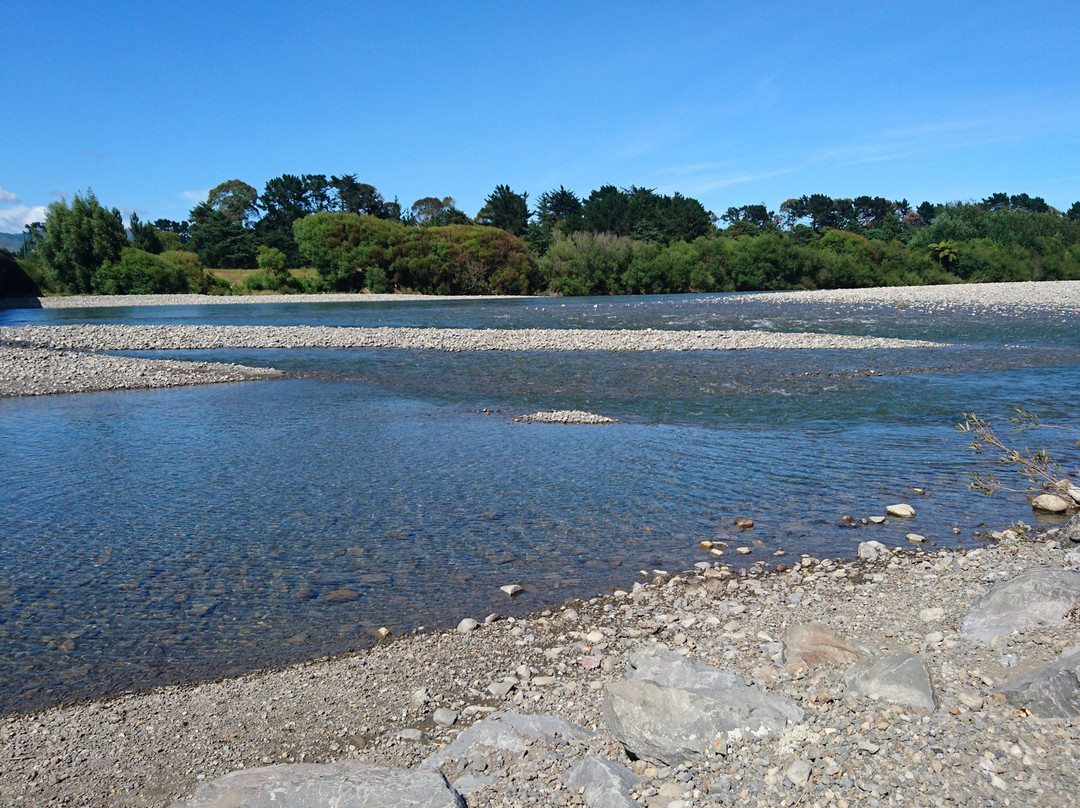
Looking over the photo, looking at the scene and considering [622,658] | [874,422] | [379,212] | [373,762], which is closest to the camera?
[373,762]

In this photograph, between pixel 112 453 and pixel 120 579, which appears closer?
pixel 120 579

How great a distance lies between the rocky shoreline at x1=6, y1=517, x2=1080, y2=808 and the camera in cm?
378

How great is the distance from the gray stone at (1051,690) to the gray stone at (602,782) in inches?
79.2

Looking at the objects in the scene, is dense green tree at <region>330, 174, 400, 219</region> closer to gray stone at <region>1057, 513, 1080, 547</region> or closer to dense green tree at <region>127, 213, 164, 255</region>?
dense green tree at <region>127, 213, 164, 255</region>

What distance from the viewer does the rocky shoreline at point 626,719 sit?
3777mm

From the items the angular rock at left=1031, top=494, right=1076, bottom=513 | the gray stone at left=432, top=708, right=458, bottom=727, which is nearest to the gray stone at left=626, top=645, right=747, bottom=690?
the gray stone at left=432, top=708, right=458, bottom=727

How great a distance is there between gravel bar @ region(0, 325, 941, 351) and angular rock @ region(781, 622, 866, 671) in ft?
81.4

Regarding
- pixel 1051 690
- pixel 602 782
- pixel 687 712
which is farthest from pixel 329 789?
pixel 1051 690

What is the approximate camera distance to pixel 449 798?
12.5 ft

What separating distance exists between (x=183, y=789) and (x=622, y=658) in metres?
2.91

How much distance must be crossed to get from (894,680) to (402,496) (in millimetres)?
7383

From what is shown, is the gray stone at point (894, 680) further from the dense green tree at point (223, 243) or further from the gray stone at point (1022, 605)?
the dense green tree at point (223, 243)

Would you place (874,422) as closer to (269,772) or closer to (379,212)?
(269,772)

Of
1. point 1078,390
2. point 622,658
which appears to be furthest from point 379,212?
point 622,658
